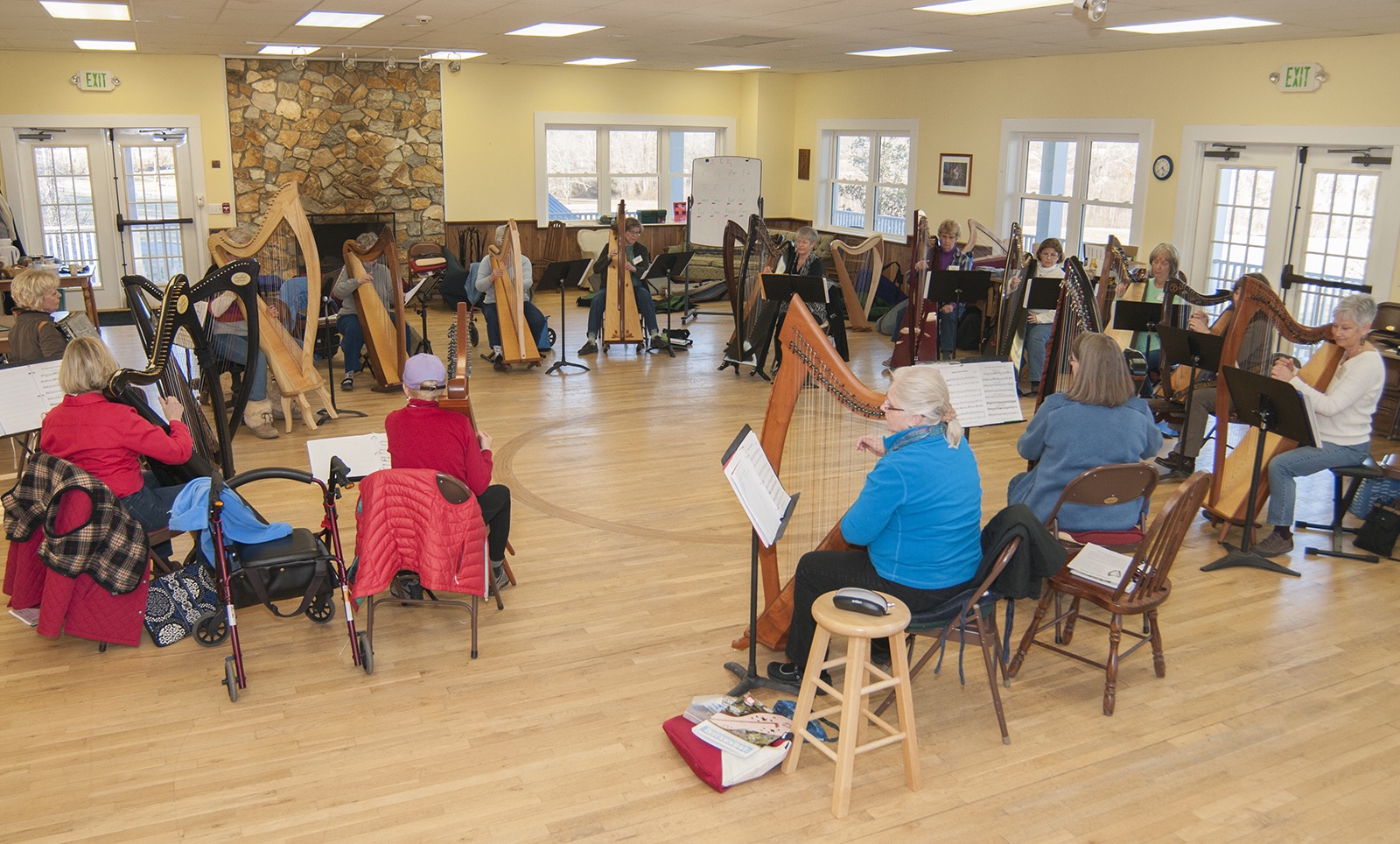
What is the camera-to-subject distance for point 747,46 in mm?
10320

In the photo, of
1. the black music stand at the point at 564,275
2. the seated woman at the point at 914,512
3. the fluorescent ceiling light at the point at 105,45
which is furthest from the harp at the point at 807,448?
the fluorescent ceiling light at the point at 105,45

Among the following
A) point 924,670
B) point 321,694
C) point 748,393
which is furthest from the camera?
point 748,393

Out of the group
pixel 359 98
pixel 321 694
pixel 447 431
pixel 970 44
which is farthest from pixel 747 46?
pixel 321 694

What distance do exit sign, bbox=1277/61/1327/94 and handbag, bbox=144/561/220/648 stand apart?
8.36 meters

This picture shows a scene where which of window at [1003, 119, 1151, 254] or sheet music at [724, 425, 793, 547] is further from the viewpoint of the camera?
window at [1003, 119, 1151, 254]

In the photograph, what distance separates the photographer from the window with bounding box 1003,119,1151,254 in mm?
10086

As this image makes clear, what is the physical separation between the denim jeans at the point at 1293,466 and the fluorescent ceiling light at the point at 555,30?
19.7ft

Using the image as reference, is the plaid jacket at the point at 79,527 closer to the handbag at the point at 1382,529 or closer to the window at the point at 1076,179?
the handbag at the point at 1382,529

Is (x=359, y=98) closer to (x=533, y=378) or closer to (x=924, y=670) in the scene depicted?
(x=533, y=378)

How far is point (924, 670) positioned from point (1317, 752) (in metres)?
1.36

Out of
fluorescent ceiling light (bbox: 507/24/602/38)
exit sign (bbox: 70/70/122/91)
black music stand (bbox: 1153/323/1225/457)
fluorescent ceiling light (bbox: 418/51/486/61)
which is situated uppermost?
fluorescent ceiling light (bbox: 418/51/486/61)

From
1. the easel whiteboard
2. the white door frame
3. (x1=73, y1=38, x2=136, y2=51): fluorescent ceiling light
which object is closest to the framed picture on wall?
the easel whiteboard

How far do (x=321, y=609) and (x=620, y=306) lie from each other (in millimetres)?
6015

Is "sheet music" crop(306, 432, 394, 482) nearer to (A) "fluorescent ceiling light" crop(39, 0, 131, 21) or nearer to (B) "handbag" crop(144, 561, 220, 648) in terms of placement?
(B) "handbag" crop(144, 561, 220, 648)
